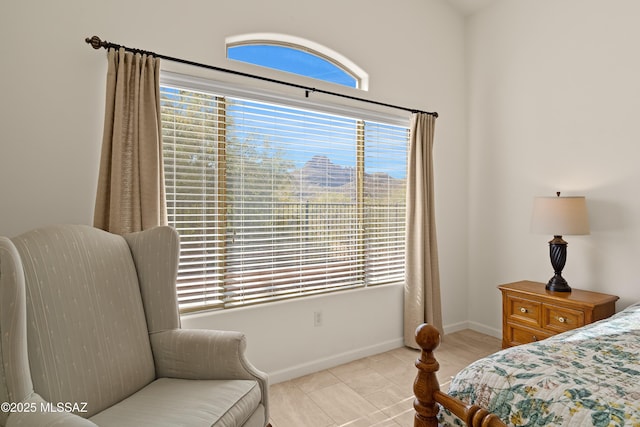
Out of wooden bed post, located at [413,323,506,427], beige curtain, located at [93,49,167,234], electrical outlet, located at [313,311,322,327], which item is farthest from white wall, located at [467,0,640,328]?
beige curtain, located at [93,49,167,234]

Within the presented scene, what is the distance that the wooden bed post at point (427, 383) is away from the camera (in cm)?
125

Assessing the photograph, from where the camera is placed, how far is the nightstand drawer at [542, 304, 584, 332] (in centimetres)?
252

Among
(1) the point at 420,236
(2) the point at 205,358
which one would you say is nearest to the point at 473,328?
(1) the point at 420,236

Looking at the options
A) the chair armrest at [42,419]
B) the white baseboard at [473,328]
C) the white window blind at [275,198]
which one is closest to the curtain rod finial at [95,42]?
the white window blind at [275,198]

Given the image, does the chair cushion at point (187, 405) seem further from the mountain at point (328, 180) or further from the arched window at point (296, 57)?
the arched window at point (296, 57)

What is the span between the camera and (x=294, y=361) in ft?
8.87

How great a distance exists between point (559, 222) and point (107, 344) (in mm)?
2858

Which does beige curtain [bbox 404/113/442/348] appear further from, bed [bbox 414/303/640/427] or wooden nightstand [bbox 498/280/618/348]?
bed [bbox 414/303/640/427]

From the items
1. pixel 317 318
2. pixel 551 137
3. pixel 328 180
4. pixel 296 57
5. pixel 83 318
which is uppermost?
pixel 296 57

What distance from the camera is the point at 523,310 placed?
9.36 feet

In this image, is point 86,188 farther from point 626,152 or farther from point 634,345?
point 626,152

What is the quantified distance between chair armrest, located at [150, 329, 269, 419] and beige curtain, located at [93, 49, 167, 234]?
68cm

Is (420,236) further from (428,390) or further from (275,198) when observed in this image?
(428,390)

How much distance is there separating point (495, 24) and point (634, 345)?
10.3 ft
